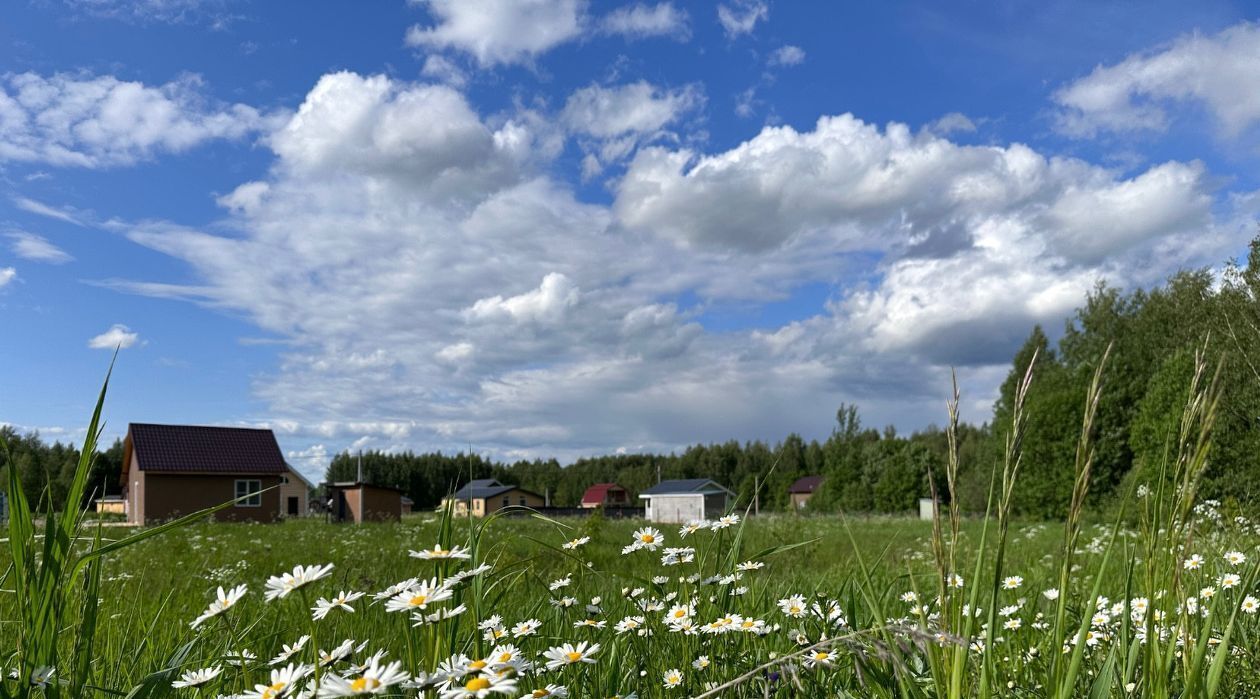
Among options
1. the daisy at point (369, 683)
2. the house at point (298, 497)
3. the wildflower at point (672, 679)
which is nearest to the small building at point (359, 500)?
the house at point (298, 497)

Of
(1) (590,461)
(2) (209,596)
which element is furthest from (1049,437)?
(1) (590,461)

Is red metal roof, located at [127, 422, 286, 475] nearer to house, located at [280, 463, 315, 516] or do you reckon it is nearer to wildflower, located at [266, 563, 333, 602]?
house, located at [280, 463, 315, 516]

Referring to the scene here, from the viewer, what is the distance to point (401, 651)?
3.78 meters

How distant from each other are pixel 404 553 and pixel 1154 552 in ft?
34.4

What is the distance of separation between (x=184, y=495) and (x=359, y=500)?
8493 mm

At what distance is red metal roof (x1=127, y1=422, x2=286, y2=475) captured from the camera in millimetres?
39781

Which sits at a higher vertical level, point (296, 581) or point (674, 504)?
point (296, 581)

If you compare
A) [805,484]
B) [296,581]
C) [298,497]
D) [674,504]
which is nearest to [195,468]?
[298,497]

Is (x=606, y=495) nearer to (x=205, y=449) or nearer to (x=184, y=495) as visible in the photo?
(x=205, y=449)

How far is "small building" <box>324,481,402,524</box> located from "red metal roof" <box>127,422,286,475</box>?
368 centimetres

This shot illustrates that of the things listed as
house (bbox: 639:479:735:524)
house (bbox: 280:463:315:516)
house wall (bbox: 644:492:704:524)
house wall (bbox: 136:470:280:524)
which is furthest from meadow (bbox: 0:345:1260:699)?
house (bbox: 639:479:735:524)

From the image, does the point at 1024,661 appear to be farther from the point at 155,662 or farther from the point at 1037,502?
the point at 1037,502

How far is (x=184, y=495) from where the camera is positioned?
40.4m

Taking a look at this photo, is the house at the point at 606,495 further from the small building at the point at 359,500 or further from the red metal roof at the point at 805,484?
the small building at the point at 359,500
